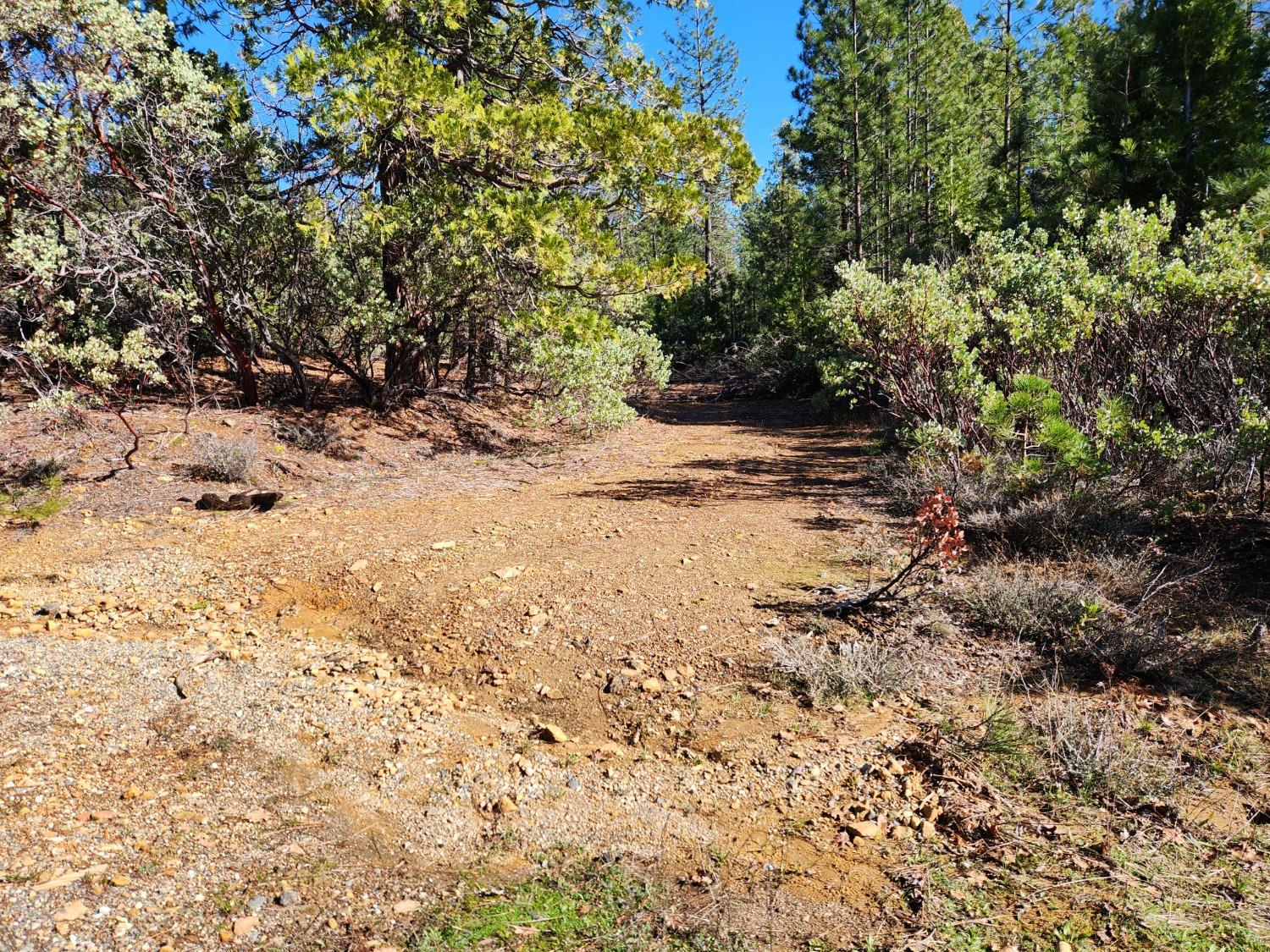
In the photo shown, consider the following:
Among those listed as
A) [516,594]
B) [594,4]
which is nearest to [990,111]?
[594,4]

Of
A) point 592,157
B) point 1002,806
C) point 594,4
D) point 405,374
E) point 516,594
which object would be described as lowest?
point 1002,806

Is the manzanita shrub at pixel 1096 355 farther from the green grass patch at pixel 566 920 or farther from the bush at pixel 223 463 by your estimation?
the bush at pixel 223 463

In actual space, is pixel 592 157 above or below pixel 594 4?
below

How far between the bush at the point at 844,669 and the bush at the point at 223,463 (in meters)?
5.83

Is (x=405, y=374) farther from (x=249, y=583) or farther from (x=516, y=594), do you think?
(x=516, y=594)

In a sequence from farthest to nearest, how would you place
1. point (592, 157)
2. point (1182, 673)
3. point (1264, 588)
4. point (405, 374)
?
1. point (405, 374)
2. point (592, 157)
3. point (1264, 588)
4. point (1182, 673)

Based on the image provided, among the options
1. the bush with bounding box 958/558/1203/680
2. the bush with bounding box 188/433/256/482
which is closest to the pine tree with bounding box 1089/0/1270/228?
the bush with bounding box 958/558/1203/680

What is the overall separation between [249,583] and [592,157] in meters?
5.18

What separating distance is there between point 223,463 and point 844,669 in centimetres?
628

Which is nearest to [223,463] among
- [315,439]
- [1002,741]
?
[315,439]

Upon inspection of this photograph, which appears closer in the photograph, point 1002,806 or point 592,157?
point 1002,806

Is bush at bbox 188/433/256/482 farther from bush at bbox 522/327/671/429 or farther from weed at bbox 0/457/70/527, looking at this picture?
bush at bbox 522/327/671/429

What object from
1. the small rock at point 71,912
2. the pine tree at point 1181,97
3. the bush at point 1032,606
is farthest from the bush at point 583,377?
the pine tree at point 1181,97

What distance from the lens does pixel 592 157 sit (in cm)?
725
